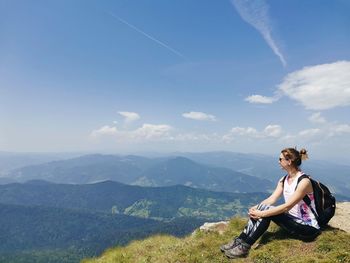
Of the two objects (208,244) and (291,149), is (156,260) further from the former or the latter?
(291,149)

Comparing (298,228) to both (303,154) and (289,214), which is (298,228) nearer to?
(289,214)

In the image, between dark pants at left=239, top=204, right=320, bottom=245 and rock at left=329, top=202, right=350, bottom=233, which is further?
rock at left=329, top=202, right=350, bottom=233

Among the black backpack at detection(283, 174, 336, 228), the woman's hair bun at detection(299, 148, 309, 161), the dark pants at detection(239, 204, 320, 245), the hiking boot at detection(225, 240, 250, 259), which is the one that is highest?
the woman's hair bun at detection(299, 148, 309, 161)

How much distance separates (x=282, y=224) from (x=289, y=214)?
20.5 inches

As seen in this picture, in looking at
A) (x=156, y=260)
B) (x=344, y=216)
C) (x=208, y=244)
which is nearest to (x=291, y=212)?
(x=208, y=244)

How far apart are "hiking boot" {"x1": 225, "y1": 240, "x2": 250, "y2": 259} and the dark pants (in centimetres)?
18

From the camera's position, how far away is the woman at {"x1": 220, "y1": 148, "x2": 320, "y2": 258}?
34.5ft

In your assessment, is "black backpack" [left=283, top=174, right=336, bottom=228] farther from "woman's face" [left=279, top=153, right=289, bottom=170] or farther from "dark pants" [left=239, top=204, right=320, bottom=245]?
"woman's face" [left=279, top=153, right=289, bottom=170]

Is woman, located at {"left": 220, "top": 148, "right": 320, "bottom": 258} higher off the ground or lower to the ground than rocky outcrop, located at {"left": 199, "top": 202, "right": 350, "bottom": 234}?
higher

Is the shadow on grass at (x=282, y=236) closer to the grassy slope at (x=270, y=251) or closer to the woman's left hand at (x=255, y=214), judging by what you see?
the grassy slope at (x=270, y=251)

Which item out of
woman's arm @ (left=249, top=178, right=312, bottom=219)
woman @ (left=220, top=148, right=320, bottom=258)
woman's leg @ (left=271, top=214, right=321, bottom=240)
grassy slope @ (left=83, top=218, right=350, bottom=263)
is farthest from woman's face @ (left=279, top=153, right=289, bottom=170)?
grassy slope @ (left=83, top=218, right=350, bottom=263)

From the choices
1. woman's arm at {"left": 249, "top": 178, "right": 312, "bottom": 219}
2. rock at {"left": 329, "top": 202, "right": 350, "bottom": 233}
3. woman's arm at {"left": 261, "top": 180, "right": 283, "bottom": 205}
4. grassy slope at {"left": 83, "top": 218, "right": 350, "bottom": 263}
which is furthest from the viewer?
rock at {"left": 329, "top": 202, "right": 350, "bottom": 233}

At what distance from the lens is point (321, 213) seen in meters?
11.2

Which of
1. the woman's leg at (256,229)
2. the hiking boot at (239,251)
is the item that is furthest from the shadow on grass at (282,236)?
the hiking boot at (239,251)
